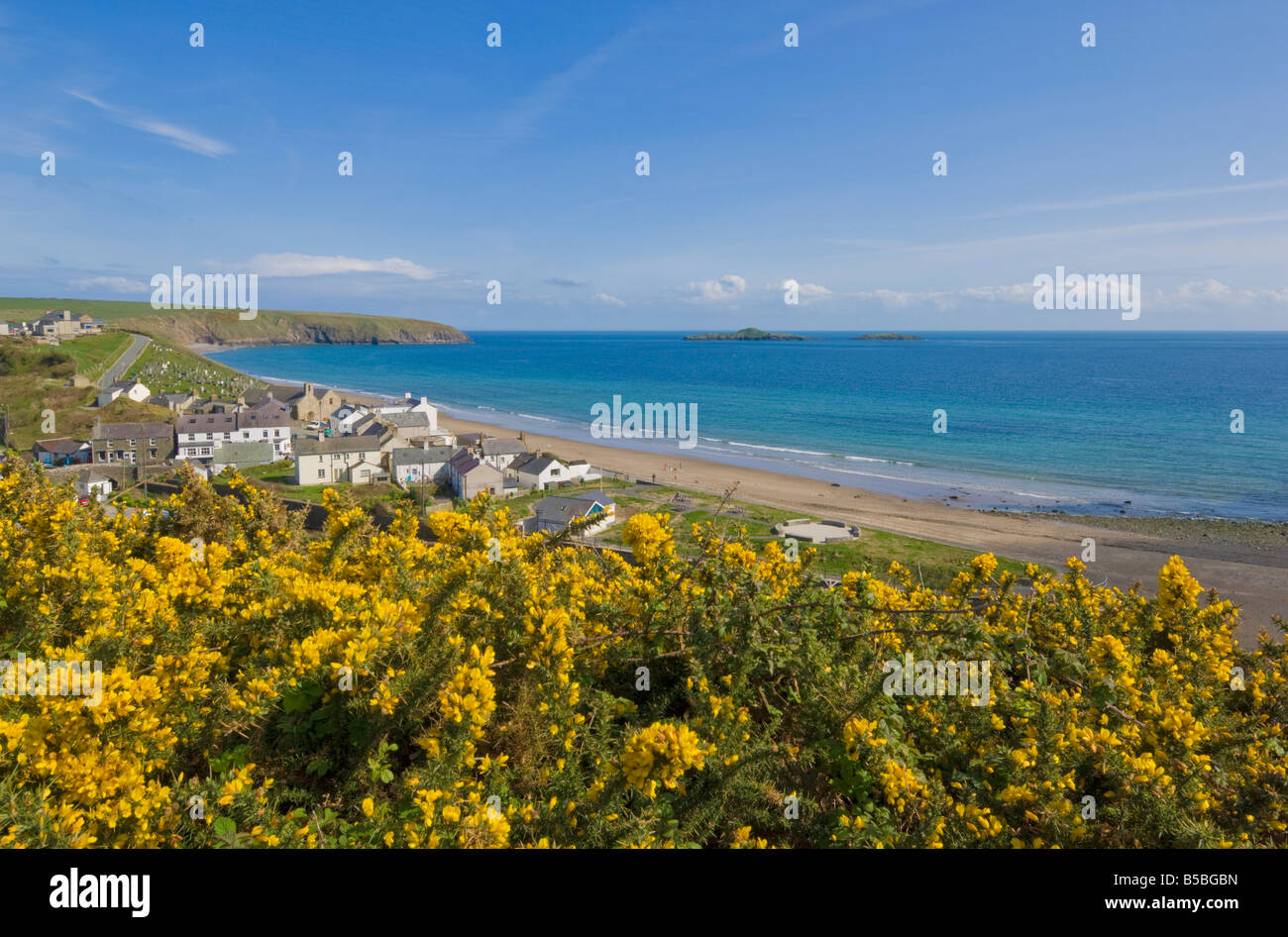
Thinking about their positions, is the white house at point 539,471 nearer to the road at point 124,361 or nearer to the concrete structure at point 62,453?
the concrete structure at point 62,453

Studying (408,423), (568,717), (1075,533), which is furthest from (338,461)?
(568,717)

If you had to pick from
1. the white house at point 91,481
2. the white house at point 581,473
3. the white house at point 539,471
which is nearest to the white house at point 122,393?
the white house at point 91,481

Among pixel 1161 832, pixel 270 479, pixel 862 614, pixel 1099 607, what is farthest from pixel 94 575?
pixel 270 479

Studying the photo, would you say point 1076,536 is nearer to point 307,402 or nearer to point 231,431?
point 231,431

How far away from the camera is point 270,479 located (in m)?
53.2

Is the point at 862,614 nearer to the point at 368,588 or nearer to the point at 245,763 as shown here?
the point at 368,588

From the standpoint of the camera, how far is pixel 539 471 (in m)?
52.9

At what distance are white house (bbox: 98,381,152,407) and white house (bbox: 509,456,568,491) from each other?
157 ft

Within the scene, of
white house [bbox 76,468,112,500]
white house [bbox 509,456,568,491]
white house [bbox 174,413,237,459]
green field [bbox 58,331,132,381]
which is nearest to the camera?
white house [bbox 76,468,112,500]

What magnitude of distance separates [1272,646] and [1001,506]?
4793 centimetres
